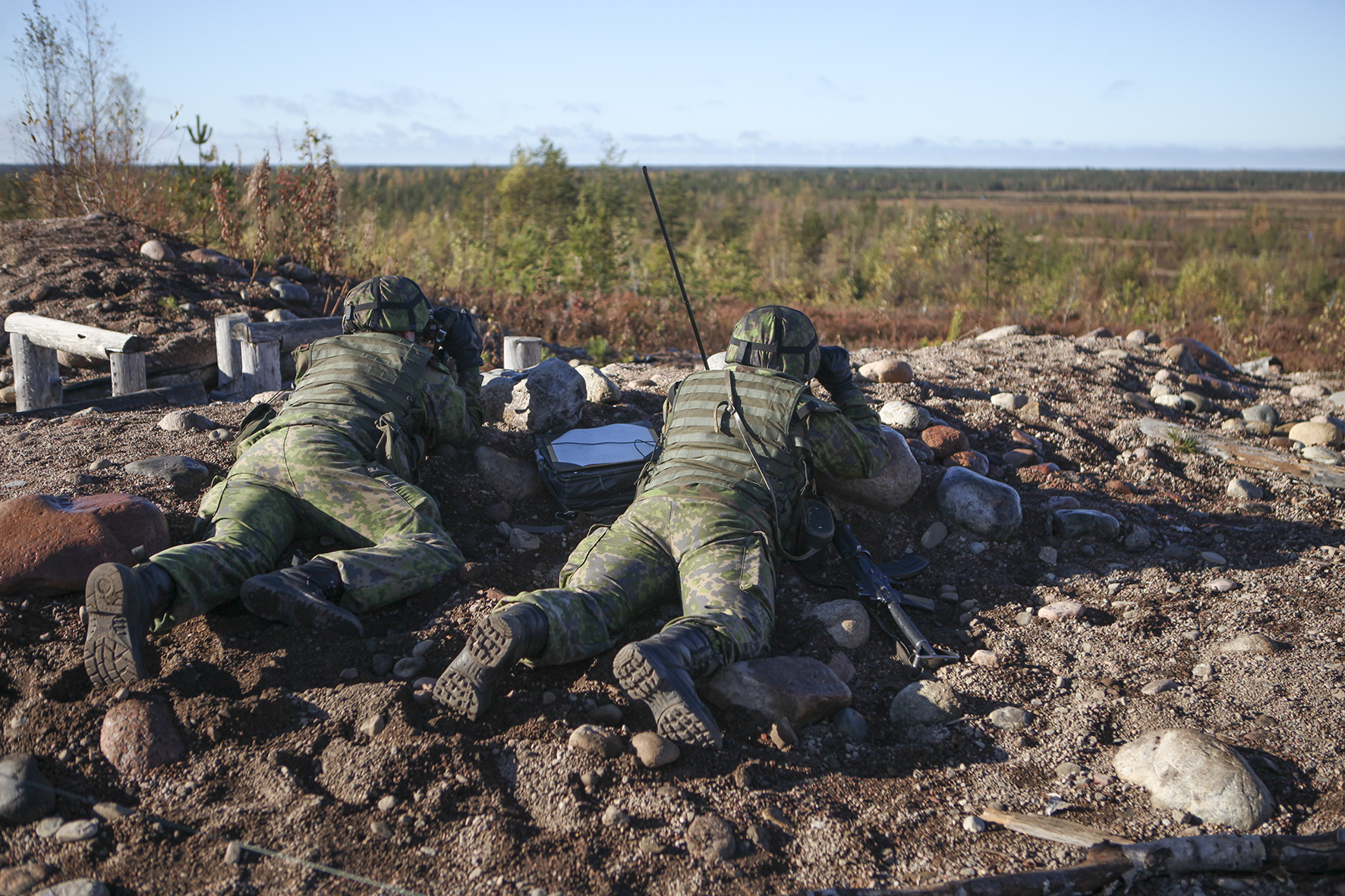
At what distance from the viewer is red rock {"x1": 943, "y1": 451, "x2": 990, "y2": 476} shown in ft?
17.0

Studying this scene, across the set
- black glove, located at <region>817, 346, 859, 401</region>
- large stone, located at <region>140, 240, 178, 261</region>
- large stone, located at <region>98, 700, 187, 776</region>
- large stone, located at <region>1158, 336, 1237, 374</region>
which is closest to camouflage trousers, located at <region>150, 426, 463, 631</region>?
large stone, located at <region>98, 700, 187, 776</region>

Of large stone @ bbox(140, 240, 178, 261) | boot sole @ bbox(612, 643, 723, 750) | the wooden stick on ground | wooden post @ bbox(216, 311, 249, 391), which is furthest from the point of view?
large stone @ bbox(140, 240, 178, 261)

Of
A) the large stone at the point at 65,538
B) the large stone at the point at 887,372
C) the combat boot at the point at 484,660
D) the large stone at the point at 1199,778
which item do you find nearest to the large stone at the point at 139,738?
the combat boot at the point at 484,660

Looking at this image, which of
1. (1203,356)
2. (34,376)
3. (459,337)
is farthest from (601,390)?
(1203,356)

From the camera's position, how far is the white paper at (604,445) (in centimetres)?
480

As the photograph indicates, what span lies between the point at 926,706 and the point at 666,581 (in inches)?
42.3

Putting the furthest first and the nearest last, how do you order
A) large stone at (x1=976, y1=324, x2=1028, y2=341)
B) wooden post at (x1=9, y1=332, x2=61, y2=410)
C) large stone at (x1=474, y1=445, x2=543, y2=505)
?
large stone at (x1=976, y1=324, x2=1028, y2=341), wooden post at (x1=9, y1=332, x2=61, y2=410), large stone at (x1=474, y1=445, x2=543, y2=505)

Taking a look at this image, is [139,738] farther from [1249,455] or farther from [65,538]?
[1249,455]

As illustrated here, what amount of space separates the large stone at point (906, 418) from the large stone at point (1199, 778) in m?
2.95

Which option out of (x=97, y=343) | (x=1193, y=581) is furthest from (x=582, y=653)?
(x=97, y=343)

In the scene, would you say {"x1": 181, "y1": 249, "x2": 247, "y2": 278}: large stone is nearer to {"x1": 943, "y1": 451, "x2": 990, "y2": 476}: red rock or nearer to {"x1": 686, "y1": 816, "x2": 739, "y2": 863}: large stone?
{"x1": 943, "y1": 451, "x2": 990, "y2": 476}: red rock

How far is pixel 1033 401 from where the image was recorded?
6.41 metres

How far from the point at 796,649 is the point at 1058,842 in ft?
4.37

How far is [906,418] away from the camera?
18.2ft
